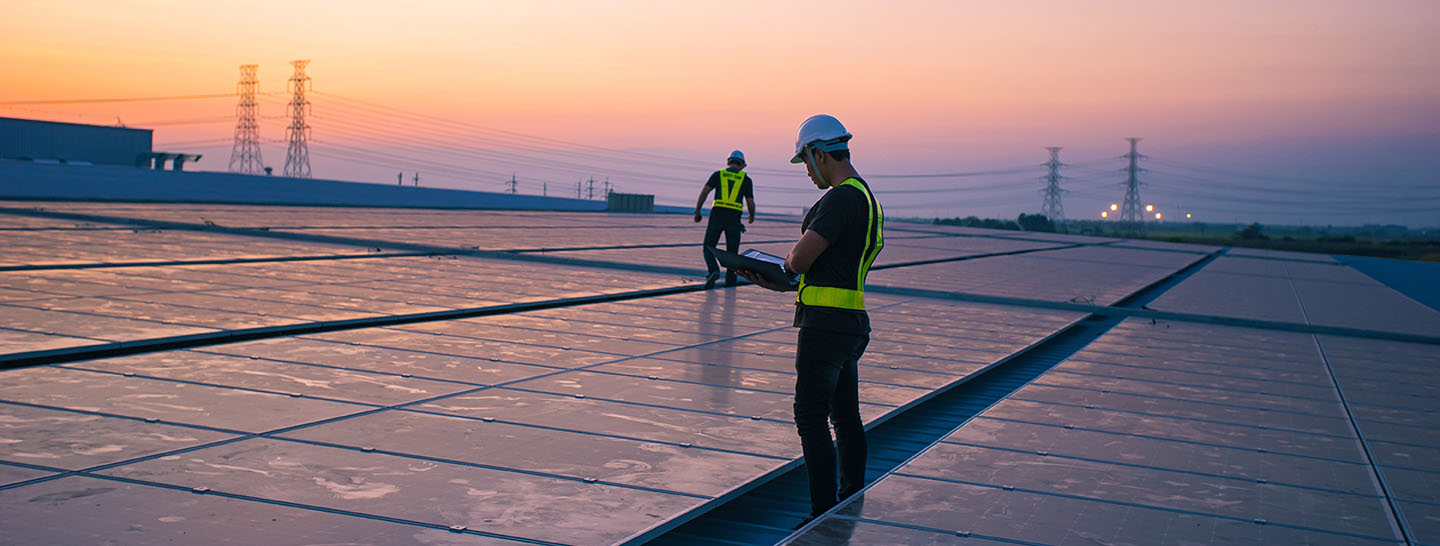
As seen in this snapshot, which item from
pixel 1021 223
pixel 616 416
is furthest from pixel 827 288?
pixel 1021 223

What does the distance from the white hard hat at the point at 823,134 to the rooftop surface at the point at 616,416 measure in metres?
1.52

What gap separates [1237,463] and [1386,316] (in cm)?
1202

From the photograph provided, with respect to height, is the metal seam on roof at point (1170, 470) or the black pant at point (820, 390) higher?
the black pant at point (820, 390)

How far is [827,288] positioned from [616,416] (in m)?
1.97

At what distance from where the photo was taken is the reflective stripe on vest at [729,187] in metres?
13.8

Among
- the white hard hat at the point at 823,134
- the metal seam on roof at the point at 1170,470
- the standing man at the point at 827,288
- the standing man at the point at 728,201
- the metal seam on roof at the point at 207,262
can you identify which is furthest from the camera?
the standing man at the point at 728,201

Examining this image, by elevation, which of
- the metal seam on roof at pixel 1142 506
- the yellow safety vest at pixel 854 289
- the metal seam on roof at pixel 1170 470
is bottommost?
the metal seam on roof at pixel 1142 506

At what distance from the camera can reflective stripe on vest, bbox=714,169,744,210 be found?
45.3ft

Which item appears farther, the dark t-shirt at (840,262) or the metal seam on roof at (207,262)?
the metal seam on roof at (207,262)

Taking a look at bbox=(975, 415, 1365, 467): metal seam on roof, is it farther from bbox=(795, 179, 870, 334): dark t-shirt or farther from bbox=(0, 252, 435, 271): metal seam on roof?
bbox=(0, 252, 435, 271): metal seam on roof

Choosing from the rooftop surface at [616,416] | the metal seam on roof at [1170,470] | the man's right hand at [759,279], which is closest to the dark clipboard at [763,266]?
the man's right hand at [759,279]

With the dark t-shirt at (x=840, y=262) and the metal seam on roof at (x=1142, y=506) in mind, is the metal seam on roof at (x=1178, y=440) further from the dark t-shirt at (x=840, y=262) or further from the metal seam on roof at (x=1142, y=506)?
the dark t-shirt at (x=840, y=262)

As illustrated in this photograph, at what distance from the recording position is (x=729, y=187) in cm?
1382

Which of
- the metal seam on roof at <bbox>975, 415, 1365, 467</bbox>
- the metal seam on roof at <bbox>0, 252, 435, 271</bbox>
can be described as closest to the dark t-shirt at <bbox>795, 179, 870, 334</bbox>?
the metal seam on roof at <bbox>975, 415, 1365, 467</bbox>
